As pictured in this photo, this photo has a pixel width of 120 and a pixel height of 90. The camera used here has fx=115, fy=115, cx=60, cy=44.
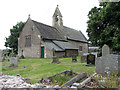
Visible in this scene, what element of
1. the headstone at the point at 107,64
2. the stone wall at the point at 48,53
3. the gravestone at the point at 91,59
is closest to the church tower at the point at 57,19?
the stone wall at the point at 48,53

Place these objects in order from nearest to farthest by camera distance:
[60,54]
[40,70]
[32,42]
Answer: [40,70], [60,54], [32,42]

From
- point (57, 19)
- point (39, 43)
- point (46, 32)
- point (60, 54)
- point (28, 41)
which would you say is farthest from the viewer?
point (57, 19)

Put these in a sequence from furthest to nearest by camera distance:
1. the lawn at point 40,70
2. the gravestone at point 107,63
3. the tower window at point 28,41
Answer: the tower window at point 28,41 → the lawn at point 40,70 → the gravestone at point 107,63

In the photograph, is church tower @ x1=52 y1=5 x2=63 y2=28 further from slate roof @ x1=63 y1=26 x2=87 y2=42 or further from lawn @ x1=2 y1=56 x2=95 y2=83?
lawn @ x1=2 y1=56 x2=95 y2=83

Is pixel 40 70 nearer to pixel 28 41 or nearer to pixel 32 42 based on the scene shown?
pixel 32 42

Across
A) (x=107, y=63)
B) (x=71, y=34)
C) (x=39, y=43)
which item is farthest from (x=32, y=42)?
(x=107, y=63)

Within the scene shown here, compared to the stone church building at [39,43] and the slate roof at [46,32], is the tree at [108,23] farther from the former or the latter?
the slate roof at [46,32]

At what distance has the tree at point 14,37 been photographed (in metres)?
38.6

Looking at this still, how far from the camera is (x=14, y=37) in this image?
3884cm

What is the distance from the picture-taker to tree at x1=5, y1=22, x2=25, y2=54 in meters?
38.6

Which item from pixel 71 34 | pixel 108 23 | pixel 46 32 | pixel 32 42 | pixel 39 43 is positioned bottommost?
pixel 39 43

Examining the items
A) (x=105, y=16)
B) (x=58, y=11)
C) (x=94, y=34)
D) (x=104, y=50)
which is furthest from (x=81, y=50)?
(x=104, y=50)

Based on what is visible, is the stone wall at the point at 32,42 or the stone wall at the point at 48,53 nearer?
the stone wall at the point at 48,53

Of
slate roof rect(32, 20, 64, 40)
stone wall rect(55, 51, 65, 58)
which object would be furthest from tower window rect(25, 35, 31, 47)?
stone wall rect(55, 51, 65, 58)
